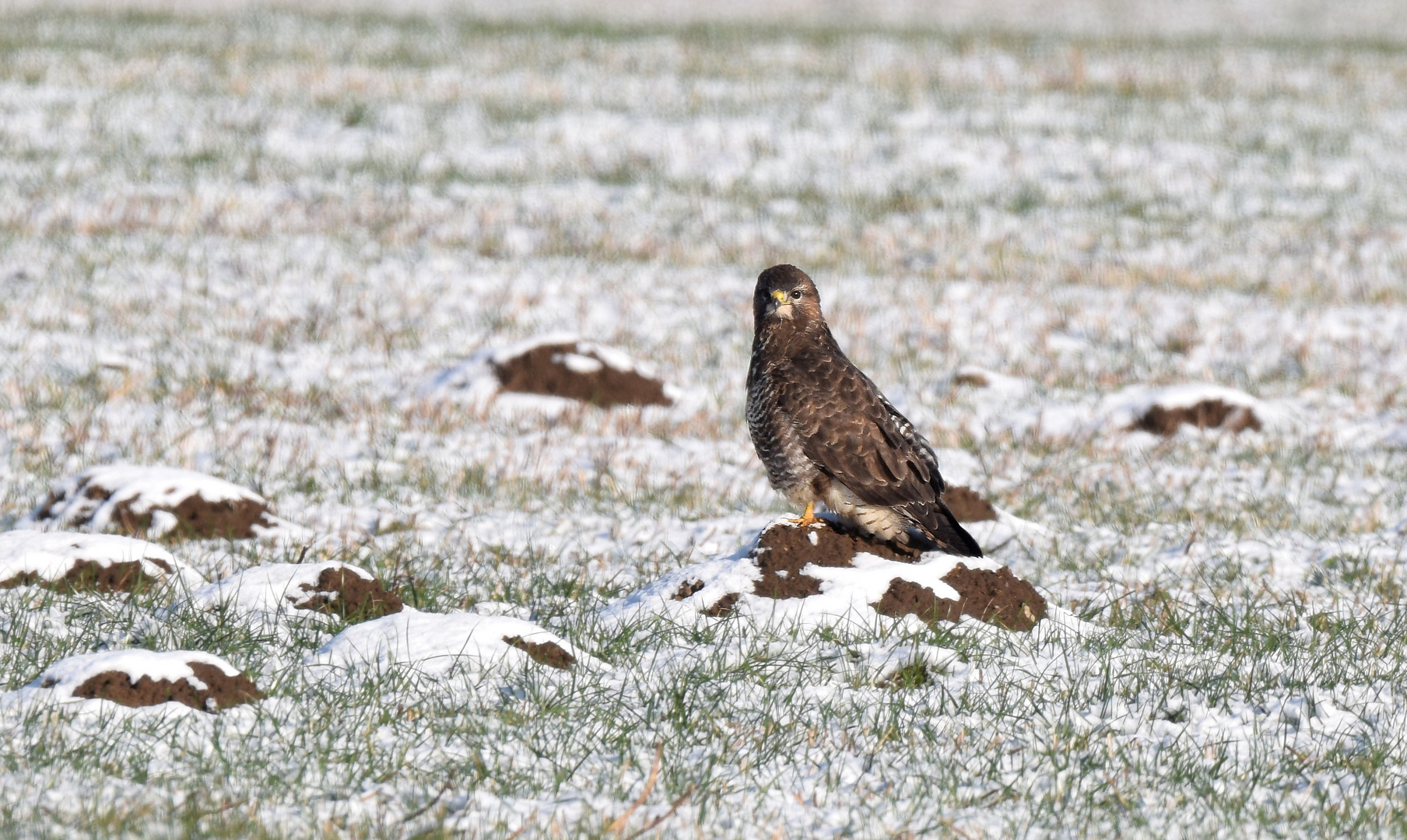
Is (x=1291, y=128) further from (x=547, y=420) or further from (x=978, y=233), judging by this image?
(x=547, y=420)

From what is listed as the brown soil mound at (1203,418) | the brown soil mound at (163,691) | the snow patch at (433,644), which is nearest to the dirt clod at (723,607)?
the snow patch at (433,644)

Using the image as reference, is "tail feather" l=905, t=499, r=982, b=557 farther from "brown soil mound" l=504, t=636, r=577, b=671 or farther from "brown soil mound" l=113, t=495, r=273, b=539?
"brown soil mound" l=113, t=495, r=273, b=539

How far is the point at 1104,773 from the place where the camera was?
3.99 meters

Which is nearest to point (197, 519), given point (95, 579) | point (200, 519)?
point (200, 519)

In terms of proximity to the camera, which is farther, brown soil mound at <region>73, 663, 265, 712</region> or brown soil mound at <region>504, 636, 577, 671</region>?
brown soil mound at <region>504, 636, 577, 671</region>

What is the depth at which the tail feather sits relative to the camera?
5488 mm

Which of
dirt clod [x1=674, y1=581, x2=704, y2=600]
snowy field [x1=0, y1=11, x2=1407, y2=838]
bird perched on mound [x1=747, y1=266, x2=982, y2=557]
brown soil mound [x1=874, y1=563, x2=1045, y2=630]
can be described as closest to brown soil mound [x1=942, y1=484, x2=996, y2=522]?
snowy field [x1=0, y1=11, x2=1407, y2=838]

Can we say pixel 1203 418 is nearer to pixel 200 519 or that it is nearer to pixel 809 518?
pixel 809 518

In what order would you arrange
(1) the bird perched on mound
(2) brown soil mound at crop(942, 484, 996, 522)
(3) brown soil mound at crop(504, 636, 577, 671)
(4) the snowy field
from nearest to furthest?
(4) the snowy field
(3) brown soil mound at crop(504, 636, 577, 671)
(1) the bird perched on mound
(2) brown soil mound at crop(942, 484, 996, 522)

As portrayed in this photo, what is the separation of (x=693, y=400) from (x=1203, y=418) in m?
3.61

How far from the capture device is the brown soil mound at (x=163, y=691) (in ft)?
13.3

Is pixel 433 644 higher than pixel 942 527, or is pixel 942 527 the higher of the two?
pixel 942 527

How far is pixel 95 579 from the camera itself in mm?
5414

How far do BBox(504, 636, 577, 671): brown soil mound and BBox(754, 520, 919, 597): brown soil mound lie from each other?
919 mm
